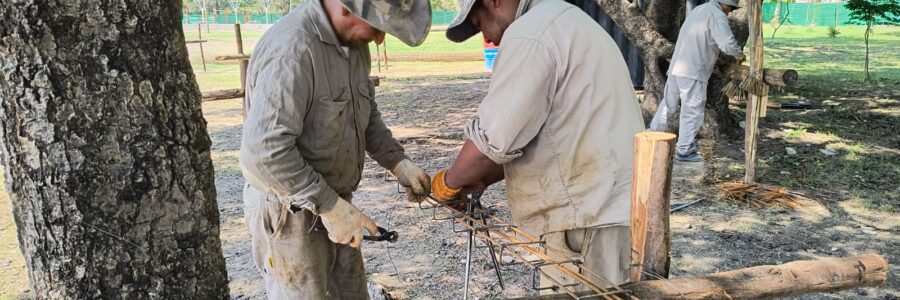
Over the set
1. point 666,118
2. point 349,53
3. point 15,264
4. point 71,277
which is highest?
point 349,53

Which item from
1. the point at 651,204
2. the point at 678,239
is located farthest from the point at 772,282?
the point at 678,239

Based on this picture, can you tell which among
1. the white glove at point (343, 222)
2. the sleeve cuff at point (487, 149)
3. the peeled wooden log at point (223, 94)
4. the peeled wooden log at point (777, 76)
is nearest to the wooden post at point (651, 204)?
the sleeve cuff at point (487, 149)

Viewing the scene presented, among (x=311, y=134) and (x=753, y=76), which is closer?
(x=311, y=134)

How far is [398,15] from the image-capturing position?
2.31 m

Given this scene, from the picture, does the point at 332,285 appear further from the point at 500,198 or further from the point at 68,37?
the point at 500,198

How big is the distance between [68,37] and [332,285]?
1.68 meters

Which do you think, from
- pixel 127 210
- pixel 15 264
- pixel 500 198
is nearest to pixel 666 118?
pixel 500 198

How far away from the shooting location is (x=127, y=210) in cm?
156

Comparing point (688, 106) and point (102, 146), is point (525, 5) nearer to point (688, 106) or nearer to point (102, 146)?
point (102, 146)

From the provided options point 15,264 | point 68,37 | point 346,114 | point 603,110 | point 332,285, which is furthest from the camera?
point 15,264

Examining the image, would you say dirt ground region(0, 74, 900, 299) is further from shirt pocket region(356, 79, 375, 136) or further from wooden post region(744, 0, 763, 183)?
shirt pocket region(356, 79, 375, 136)

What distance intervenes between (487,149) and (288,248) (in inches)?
33.5

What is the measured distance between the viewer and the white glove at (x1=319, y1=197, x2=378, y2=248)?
2.41 m

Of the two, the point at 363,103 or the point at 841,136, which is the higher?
the point at 363,103
